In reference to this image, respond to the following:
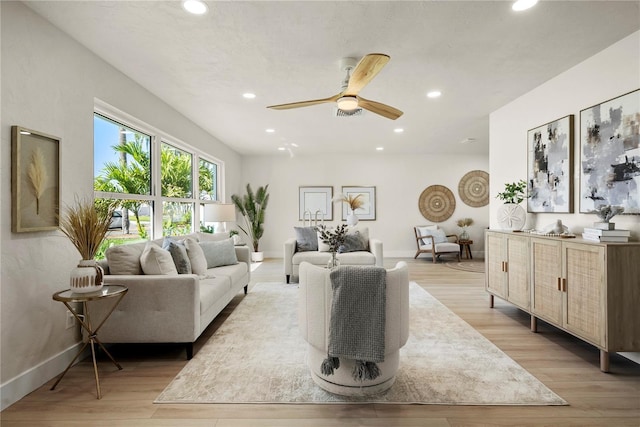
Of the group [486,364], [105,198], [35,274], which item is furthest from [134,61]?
[486,364]

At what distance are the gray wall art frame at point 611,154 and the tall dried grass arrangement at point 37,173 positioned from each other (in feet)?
14.1

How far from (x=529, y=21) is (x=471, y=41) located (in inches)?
16.0

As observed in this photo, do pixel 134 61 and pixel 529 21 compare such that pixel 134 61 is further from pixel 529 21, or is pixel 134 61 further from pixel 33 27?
pixel 529 21

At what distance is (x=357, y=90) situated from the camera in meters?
2.83

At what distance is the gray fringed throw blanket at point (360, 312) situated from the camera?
6.43 feet

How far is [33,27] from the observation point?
2.33m

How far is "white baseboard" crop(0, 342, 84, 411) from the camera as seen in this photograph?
81.7 inches

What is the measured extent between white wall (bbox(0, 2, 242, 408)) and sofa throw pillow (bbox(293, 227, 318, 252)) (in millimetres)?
3339

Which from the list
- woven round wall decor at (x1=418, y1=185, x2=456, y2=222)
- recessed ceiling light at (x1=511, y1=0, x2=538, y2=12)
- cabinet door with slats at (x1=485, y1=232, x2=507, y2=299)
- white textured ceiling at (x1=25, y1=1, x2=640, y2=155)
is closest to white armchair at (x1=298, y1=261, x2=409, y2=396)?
white textured ceiling at (x1=25, y1=1, x2=640, y2=155)

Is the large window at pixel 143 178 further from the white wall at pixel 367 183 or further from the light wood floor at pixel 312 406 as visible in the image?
the white wall at pixel 367 183

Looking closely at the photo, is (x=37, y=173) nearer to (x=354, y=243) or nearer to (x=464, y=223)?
(x=354, y=243)

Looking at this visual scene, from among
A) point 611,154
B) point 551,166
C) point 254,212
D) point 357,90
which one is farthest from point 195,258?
point 254,212

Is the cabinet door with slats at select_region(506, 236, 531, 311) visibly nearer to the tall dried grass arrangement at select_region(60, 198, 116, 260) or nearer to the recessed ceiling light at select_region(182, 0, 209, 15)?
the recessed ceiling light at select_region(182, 0, 209, 15)

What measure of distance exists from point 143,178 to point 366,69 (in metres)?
3.01
